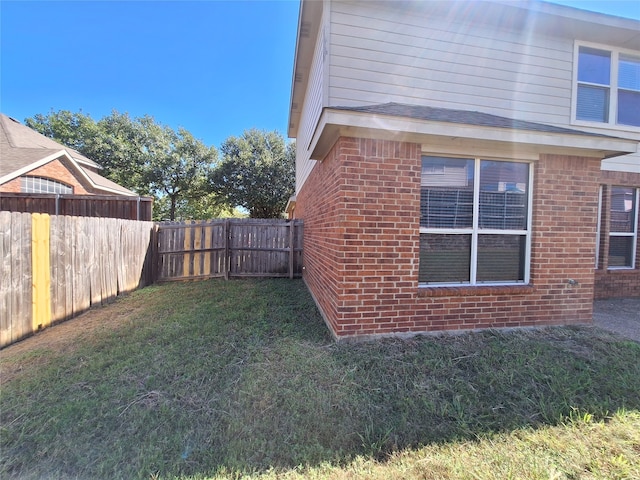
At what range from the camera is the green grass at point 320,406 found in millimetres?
1930

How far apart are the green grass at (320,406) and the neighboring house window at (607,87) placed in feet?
15.5

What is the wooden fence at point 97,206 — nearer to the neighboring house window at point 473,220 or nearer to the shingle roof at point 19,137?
the shingle roof at point 19,137

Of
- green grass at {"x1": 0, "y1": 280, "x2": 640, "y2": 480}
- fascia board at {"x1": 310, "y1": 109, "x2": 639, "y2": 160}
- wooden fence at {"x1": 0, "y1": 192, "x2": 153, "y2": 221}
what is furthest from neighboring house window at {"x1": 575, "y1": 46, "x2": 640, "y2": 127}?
wooden fence at {"x1": 0, "y1": 192, "x2": 153, "y2": 221}

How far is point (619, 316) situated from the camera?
4.77 m

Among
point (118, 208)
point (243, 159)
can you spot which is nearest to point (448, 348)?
point (118, 208)

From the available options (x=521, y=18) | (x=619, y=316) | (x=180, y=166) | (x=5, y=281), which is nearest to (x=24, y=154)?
(x=5, y=281)

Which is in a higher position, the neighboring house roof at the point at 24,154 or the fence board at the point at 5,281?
the neighboring house roof at the point at 24,154

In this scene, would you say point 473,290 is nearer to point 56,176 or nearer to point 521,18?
point 521,18

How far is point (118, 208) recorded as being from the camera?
30.5 ft

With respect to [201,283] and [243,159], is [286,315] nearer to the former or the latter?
[201,283]

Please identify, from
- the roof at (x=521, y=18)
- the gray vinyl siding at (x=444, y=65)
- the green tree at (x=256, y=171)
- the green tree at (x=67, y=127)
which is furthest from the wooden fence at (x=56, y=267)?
the green tree at (x=67, y=127)

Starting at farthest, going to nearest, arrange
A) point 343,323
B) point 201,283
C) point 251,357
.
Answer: point 201,283 → point 343,323 → point 251,357

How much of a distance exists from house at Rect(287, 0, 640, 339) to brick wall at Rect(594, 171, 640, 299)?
1.45 metres

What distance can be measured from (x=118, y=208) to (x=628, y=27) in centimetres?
1347
